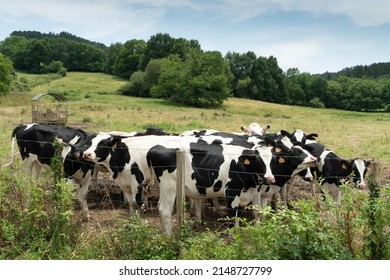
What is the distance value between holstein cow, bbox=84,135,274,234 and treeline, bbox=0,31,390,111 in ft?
158

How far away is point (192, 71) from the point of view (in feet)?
197

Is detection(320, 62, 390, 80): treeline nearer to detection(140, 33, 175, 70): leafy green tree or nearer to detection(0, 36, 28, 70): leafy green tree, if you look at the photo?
detection(140, 33, 175, 70): leafy green tree

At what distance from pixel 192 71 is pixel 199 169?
53093 millimetres

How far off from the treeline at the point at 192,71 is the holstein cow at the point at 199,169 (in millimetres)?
48272

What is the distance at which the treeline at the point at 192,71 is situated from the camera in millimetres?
59812

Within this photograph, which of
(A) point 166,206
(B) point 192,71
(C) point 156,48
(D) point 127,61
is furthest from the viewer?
(D) point 127,61

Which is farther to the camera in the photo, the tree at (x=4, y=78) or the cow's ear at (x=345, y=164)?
the tree at (x=4, y=78)

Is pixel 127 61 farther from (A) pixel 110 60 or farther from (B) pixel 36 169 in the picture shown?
(B) pixel 36 169

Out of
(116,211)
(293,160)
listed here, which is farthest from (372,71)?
(116,211)

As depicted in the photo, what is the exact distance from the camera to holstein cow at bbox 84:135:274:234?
766 cm

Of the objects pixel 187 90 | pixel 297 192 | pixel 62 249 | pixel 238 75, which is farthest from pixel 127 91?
pixel 62 249

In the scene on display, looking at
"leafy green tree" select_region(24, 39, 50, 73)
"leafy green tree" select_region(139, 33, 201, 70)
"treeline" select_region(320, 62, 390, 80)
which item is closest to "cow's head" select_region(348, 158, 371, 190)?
"leafy green tree" select_region(139, 33, 201, 70)

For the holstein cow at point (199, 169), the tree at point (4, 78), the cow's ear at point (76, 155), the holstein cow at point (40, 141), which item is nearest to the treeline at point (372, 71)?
the tree at point (4, 78)

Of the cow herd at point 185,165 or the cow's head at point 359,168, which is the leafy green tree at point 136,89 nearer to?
the cow herd at point 185,165
